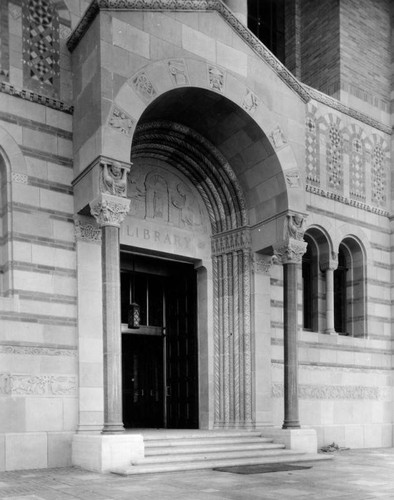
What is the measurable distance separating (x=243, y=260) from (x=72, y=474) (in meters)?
6.60

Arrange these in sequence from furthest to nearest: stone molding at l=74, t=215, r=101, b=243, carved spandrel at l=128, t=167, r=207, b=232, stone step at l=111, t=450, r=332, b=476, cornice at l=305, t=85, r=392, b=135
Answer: cornice at l=305, t=85, r=392, b=135 < carved spandrel at l=128, t=167, r=207, b=232 < stone molding at l=74, t=215, r=101, b=243 < stone step at l=111, t=450, r=332, b=476

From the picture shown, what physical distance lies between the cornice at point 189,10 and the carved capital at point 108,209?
3.55 meters

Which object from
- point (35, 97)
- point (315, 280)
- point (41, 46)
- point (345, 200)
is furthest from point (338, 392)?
point (41, 46)

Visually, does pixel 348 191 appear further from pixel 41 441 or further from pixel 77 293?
pixel 41 441

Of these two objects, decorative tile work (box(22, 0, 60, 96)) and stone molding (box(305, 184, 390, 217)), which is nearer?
decorative tile work (box(22, 0, 60, 96))

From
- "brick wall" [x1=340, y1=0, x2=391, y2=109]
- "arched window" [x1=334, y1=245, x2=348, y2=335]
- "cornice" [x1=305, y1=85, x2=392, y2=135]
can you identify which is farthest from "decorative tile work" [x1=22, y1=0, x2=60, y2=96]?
"arched window" [x1=334, y1=245, x2=348, y2=335]

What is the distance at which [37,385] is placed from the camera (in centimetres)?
1164

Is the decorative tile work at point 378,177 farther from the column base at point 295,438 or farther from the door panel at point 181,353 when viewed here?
the column base at point 295,438

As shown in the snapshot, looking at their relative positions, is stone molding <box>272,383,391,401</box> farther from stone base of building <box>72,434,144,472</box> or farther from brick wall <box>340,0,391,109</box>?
brick wall <box>340,0,391,109</box>

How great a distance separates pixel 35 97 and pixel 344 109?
947 cm

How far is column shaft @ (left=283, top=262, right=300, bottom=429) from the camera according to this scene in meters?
13.9

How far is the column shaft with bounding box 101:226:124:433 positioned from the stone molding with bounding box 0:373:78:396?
1.16 meters

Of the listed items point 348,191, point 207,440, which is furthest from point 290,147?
point 207,440

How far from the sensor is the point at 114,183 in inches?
465
